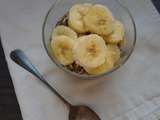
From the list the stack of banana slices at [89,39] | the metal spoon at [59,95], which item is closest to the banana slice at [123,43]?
the stack of banana slices at [89,39]

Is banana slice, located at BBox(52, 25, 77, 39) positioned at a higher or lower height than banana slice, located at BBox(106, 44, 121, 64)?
higher

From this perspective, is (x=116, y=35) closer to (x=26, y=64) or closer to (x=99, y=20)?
(x=99, y=20)

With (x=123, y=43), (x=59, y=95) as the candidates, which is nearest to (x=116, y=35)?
(x=123, y=43)

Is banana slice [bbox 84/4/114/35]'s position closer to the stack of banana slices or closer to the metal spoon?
the stack of banana slices

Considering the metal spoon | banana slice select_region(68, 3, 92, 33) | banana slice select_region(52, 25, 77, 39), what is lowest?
the metal spoon

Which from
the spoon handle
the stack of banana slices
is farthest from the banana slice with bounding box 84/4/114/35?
the spoon handle

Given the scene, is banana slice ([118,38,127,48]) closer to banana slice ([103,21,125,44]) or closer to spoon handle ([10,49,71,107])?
banana slice ([103,21,125,44])
